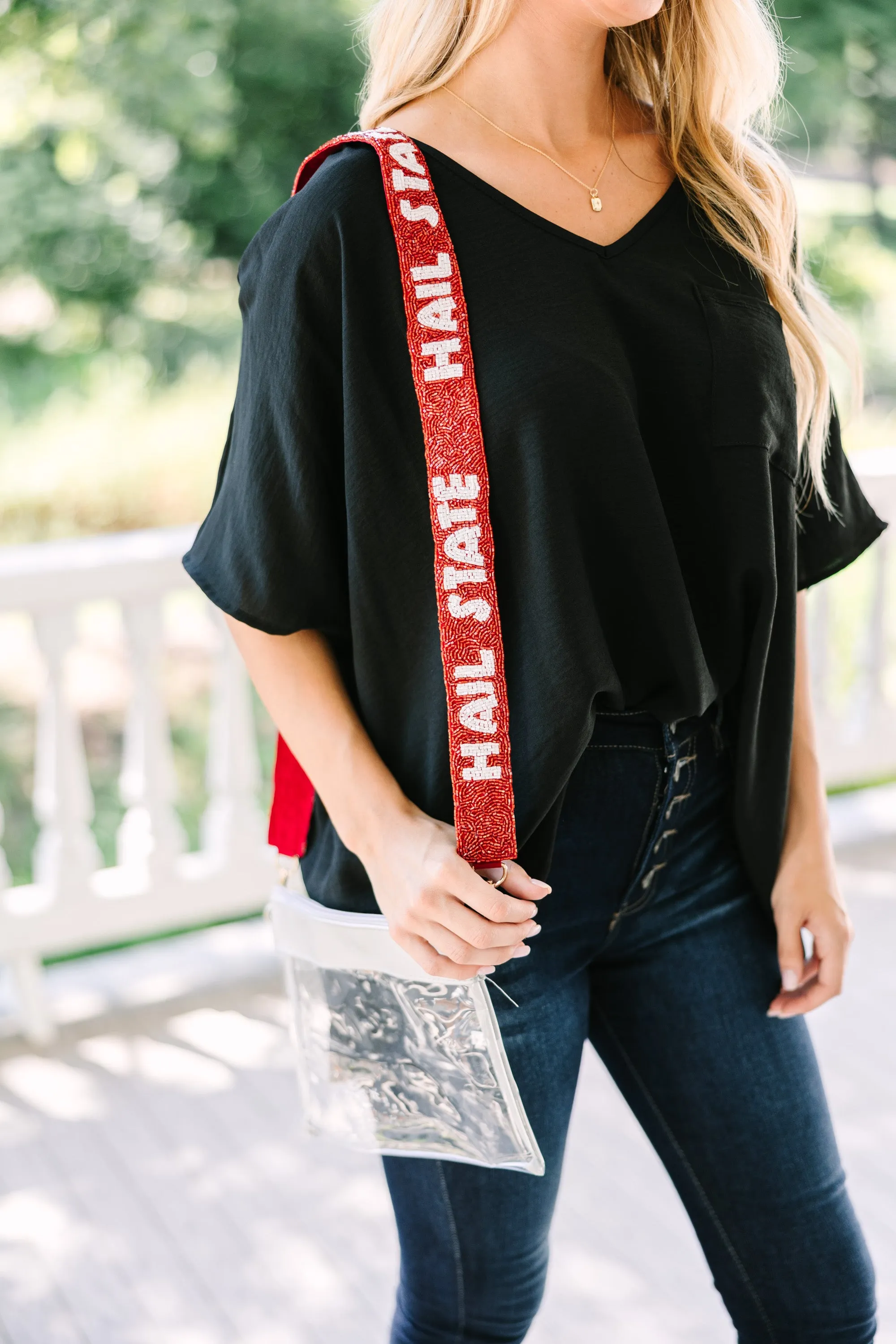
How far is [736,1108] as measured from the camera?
3.49ft

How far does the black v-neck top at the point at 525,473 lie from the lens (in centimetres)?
89

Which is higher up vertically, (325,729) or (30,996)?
(325,729)

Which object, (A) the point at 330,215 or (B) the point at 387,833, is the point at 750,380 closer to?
(A) the point at 330,215

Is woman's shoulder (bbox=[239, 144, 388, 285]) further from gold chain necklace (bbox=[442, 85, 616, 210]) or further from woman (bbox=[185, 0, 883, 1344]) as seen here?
gold chain necklace (bbox=[442, 85, 616, 210])

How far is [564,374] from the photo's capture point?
2.94 ft

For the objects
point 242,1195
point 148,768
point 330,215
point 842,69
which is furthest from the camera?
point 842,69

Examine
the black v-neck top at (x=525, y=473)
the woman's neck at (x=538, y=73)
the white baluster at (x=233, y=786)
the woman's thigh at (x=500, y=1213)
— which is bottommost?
the white baluster at (x=233, y=786)

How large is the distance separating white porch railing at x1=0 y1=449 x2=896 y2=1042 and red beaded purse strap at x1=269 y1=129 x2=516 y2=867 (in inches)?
58.4

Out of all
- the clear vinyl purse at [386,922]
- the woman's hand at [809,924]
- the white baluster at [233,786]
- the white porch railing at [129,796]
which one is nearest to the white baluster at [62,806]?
the white porch railing at [129,796]

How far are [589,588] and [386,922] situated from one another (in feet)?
1.03

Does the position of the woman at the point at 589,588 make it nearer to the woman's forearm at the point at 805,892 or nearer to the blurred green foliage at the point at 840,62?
the woman's forearm at the point at 805,892

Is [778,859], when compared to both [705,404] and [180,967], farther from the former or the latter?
[180,967]

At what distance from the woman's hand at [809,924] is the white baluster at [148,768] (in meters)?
1.50

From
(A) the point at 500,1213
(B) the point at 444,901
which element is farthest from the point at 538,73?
(A) the point at 500,1213
